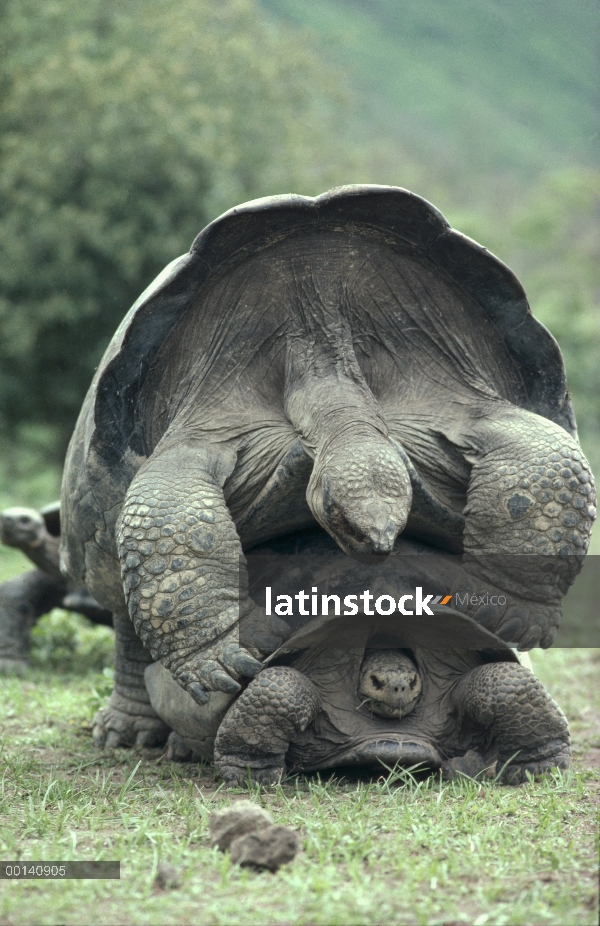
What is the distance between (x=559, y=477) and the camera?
3164 millimetres

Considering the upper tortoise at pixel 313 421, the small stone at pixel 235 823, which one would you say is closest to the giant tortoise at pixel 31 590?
the upper tortoise at pixel 313 421

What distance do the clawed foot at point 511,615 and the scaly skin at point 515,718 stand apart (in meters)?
0.10

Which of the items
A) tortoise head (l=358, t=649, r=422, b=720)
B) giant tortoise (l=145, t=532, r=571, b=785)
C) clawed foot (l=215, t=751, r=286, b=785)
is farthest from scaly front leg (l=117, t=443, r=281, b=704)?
tortoise head (l=358, t=649, r=422, b=720)

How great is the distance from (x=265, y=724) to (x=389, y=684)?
0.40 metres

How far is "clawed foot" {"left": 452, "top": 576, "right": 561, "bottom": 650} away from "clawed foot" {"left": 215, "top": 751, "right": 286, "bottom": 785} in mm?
748

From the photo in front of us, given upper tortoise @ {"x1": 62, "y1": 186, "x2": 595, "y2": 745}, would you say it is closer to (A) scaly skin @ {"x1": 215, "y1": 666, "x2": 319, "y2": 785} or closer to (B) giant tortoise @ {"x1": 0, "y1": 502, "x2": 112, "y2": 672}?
(A) scaly skin @ {"x1": 215, "y1": 666, "x2": 319, "y2": 785}

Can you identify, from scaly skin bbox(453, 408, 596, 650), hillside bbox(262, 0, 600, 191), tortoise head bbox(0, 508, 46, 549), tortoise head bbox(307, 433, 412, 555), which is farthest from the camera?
hillside bbox(262, 0, 600, 191)

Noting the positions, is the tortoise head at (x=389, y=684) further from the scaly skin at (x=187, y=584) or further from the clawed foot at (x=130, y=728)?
the clawed foot at (x=130, y=728)

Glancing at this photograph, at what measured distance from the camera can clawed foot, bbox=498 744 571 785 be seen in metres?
3.29

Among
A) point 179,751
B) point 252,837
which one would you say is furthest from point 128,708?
point 252,837

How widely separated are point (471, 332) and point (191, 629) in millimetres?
1409

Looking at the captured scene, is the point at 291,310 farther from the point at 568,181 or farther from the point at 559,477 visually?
the point at 568,181

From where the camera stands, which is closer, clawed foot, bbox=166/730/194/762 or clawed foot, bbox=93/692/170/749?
clawed foot, bbox=166/730/194/762

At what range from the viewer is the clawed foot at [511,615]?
3273 mm
